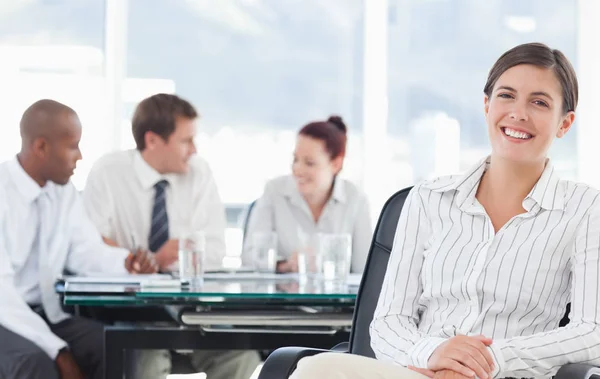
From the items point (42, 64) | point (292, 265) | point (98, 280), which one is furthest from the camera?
point (42, 64)

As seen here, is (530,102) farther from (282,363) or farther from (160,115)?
(160,115)

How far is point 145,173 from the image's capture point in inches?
154

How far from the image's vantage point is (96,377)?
9.73ft

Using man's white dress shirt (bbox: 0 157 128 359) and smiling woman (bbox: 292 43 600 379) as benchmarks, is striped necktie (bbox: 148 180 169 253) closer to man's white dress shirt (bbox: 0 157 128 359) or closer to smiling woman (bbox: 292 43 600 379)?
man's white dress shirt (bbox: 0 157 128 359)

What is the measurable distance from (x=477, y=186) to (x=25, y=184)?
1.70 m

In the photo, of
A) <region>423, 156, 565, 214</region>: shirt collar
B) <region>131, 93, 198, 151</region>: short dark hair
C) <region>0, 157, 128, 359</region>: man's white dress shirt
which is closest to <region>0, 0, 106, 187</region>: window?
<region>131, 93, 198, 151</region>: short dark hair

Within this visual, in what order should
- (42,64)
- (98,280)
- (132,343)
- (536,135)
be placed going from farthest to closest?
1. (42,64)
2. (98,280)
3. (132,343)
4. (536,135)

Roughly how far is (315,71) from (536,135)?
404 cm

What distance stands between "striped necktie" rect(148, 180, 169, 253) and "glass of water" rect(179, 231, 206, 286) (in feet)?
3.48

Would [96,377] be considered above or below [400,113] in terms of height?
below

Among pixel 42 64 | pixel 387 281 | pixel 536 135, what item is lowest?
pixel 387 281

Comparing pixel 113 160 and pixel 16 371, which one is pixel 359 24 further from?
pixel 16 371

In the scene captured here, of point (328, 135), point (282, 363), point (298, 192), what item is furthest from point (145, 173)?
point (282, 363)

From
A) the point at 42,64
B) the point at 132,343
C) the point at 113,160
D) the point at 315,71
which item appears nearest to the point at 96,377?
the point at 132,343
